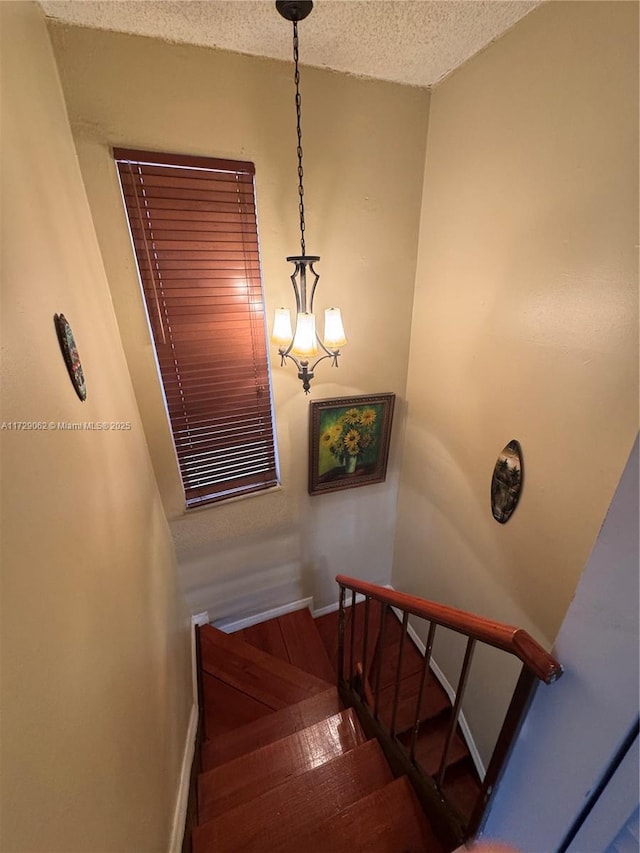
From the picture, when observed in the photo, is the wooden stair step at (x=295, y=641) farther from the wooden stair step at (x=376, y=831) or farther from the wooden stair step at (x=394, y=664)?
the wooden stair step at (x=376, y=831)

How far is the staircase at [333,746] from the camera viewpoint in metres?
1.10

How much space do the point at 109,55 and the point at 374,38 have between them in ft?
3.15

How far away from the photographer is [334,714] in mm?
1757

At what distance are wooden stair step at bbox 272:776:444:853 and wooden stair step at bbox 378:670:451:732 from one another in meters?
0.86

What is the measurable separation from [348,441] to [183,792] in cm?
175

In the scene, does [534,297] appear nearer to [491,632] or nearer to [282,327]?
[282,327]

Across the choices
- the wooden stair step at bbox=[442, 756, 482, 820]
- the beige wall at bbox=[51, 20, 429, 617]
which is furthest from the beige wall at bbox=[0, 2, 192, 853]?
the wooden stair step at bbox=[442, 756, 482, 820]

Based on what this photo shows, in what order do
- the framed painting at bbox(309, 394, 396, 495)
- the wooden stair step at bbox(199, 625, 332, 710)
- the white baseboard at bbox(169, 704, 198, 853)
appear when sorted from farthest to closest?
the framed painting at bbox(309, 394, 396, 495) → the wooden stair step at bbox(199, 625, 332, 710) → the white baseboard at bbox(169, 704, 198, 853)

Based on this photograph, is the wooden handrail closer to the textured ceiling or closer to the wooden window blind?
the wooden window blind

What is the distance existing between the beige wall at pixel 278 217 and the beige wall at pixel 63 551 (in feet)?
0.49

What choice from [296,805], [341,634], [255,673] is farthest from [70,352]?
[255,673]

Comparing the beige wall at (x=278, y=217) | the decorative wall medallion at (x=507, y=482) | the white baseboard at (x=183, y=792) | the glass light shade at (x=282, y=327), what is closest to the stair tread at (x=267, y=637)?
the beige wall at (x=278, y=217)

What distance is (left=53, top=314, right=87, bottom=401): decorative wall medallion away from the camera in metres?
0.89

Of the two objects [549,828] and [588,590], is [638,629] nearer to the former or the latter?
[588,590]
